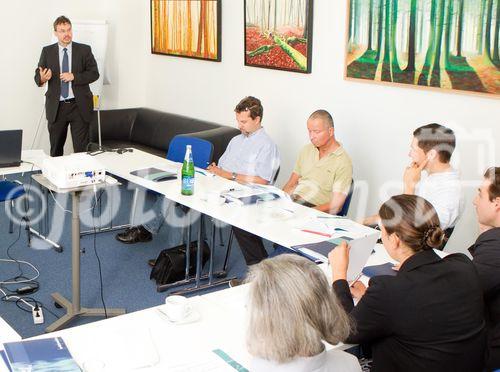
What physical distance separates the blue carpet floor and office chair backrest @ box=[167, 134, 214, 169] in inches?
25.4

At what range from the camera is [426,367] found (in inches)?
86.9

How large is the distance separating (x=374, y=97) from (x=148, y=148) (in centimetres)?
304

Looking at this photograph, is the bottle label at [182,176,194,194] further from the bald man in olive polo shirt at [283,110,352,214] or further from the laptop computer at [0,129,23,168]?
the laptop computer at [0,129,23,168]

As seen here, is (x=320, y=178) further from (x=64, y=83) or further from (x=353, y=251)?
(x=64, y=83)

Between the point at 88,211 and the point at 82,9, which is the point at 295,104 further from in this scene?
the point at 82,9

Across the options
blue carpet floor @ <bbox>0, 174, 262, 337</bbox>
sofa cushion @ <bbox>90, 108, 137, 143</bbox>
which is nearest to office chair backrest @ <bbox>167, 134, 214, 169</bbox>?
blue carpet floor @ <bbox>0, 174, 262, 337</bbox>

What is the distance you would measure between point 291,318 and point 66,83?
18.9 feet

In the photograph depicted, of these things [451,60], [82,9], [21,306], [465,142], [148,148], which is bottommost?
[21,306]

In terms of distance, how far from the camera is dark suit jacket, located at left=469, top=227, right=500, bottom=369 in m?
2.53

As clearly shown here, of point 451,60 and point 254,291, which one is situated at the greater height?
point 451,60

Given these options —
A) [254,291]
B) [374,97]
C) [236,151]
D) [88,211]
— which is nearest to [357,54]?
[374,97]

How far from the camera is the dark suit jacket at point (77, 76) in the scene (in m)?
6.93

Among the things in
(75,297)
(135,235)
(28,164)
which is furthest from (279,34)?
(75,297)

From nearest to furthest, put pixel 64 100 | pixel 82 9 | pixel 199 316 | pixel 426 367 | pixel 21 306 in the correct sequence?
1. pixel 426 367
2. pixel 199 316
3. pixel 21 306
4. pixel 64 100
5. pixel 82 9
